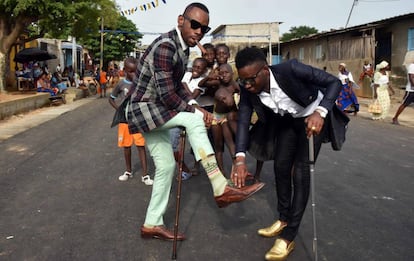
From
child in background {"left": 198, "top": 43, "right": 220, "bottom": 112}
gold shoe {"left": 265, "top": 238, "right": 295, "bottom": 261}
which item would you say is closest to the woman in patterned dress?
child in background {"left": 198, "top": 43, "right": 220, "bottom": 112}

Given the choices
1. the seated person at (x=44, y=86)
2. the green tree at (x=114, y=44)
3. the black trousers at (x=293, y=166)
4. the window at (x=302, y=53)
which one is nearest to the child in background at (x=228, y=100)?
the black trousers at (x=293, y=166)

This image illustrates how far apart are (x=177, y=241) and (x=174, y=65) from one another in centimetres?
148

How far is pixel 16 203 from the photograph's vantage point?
4.54 m

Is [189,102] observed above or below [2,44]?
below

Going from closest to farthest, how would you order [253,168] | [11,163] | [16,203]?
[16,203], [253,168], [11,163]

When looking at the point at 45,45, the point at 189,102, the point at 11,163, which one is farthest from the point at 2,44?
the point at 189,102

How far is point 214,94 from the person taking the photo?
5.14 meters

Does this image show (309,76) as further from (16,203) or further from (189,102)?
(16,203)

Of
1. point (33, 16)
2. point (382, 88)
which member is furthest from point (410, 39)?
point (33, 16)

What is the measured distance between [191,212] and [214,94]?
160 cm

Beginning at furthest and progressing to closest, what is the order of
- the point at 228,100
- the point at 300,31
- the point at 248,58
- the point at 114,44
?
the point at 300,31 < the point at 114,44 < the point at 228,100 < the point at 248,58

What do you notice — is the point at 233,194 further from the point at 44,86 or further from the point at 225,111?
the point at 44,86

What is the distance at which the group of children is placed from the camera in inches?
195

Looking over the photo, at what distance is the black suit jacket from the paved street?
34.0 inches
